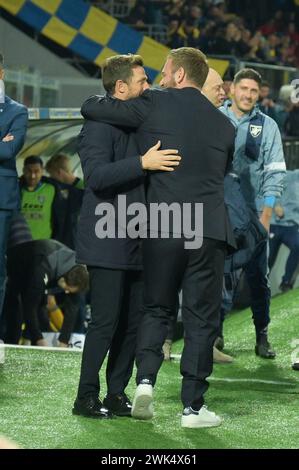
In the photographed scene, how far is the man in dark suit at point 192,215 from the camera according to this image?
5207 mm

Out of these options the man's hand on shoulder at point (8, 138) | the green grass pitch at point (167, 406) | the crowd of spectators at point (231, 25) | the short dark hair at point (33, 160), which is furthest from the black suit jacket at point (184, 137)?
the crowd of spectators at point (231, 25)

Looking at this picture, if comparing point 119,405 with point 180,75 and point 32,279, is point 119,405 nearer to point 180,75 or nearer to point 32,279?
point 180,75

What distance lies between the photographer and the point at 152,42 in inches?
643

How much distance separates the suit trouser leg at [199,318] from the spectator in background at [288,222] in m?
7.24

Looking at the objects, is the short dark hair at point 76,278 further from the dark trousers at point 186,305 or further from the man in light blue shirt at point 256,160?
the dark trousers at point 186,305

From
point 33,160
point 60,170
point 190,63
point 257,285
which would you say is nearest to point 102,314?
point 190,63

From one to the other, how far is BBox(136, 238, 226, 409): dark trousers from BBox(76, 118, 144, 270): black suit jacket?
14 cm

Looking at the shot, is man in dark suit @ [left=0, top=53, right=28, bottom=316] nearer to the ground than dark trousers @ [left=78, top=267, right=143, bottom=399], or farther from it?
farther from it

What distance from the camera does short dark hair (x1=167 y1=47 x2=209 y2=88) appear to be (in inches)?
207

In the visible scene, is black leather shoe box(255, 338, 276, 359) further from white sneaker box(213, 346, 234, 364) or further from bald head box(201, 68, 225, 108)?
bald head box(201, 68, 225, 108)

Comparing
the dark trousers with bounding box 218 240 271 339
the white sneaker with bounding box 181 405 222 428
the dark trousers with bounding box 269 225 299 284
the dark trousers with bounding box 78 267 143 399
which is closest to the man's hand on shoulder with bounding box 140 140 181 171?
the dark trousers with bounding box 78 267 143 399
